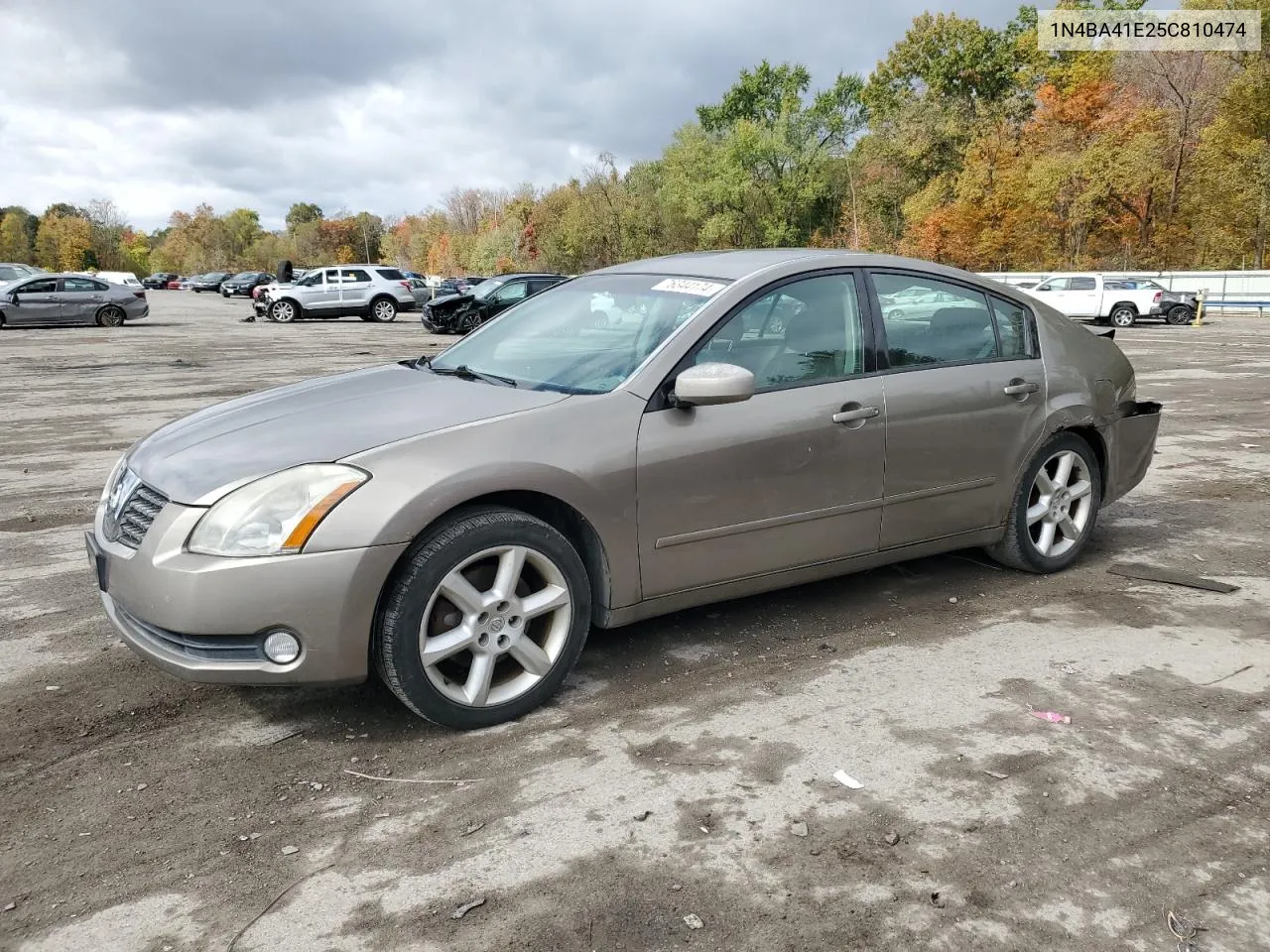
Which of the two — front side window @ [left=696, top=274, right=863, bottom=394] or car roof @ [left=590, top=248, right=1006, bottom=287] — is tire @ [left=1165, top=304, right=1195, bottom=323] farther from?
front side window @ [left=696, top=274, right=863, bottom=394]

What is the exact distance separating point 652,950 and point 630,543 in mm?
1542

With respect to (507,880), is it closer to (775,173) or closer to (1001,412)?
(1001,412)

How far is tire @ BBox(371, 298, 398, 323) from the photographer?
107ft

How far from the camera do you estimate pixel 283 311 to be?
106 ft

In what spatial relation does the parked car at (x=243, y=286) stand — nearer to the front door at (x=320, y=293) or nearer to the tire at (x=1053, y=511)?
the front door at (x=320, y=293)

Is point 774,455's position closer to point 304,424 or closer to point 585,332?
point 585,332

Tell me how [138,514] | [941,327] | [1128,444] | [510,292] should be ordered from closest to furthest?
[138,514]
[941,327]
[1128,444]
[510,292]

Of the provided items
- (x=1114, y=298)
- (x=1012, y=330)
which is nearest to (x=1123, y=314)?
(x=1114, y=298)

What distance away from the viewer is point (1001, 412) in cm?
457

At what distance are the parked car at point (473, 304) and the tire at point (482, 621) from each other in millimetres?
20885

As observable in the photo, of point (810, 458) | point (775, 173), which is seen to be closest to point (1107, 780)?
point (810, 458)

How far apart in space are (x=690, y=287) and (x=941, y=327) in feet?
4.03

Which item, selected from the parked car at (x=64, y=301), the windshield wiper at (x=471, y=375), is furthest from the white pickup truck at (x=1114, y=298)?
the windshield wiper at (x=471, y=375)

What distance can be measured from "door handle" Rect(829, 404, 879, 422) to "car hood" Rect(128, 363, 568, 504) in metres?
1.12
